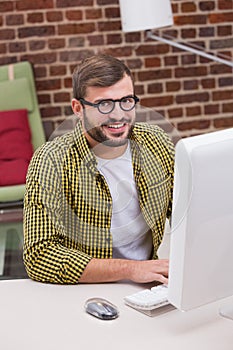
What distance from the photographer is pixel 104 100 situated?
1578mm

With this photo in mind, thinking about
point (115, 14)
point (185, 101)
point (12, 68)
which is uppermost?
point (115, 14)

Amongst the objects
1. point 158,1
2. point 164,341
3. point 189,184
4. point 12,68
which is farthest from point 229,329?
point 12,68

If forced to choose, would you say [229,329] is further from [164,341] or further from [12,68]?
[12,68]

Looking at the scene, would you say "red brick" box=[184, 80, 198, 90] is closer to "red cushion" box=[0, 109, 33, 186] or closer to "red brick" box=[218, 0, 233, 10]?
"red brick" box=[218, 0, 233, 10]

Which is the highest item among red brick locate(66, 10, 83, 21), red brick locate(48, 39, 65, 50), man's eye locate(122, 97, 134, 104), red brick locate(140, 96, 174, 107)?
red brick locate(66, 10, 83, 21)

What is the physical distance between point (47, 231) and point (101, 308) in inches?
11.7

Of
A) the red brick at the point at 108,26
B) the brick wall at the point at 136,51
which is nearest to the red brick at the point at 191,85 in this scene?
the brick wall at the point at 136,51

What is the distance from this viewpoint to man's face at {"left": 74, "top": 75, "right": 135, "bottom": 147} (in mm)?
1515

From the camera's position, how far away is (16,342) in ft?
4.44

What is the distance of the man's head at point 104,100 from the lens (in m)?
1.53

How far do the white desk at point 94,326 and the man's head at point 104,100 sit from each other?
1.25ft

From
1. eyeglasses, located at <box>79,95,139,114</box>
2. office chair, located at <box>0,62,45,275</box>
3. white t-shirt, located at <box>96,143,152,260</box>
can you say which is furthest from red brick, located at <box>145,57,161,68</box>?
eyeglasses, located at <box>79,95,139,114</box>

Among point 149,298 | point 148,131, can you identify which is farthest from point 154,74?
point 149,298

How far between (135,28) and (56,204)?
2364 mm
